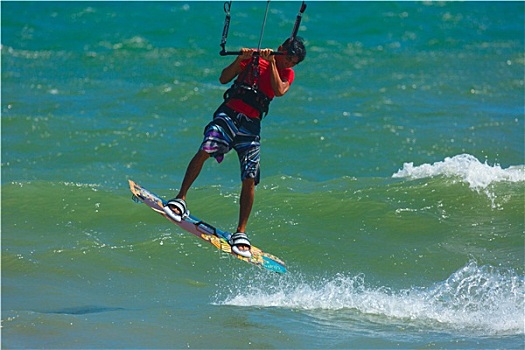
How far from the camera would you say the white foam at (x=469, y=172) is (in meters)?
12.4

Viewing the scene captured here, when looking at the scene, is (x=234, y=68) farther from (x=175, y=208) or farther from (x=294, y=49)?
(x=175, y=208)

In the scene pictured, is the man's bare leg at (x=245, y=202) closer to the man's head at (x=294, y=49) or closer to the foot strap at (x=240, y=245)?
the foot strap at (x=240, y=245)

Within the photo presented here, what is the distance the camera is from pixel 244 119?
25.7 feet

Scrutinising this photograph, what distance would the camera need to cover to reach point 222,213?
11.7 metres

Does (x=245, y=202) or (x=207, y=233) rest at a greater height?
(x=245, y=202)

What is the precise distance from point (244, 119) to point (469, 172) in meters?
5.61

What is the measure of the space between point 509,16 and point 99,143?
56.5 feet

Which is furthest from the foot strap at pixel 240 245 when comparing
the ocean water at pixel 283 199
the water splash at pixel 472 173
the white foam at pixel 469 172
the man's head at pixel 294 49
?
the white foam at pixel 469 172

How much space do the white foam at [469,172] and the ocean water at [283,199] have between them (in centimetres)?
3

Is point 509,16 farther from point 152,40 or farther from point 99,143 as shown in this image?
point 99,143

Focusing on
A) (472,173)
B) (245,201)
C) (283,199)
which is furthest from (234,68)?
(472,173)

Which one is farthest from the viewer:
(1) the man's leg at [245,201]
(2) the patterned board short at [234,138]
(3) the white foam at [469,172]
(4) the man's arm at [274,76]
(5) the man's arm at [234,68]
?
(3) the white foam at [469,172]

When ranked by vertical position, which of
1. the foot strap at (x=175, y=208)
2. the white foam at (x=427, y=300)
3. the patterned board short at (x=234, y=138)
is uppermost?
the patterned board short at (x=234, y=138)

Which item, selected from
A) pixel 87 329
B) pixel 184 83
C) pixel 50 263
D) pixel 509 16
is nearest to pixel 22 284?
pixel 50 263
